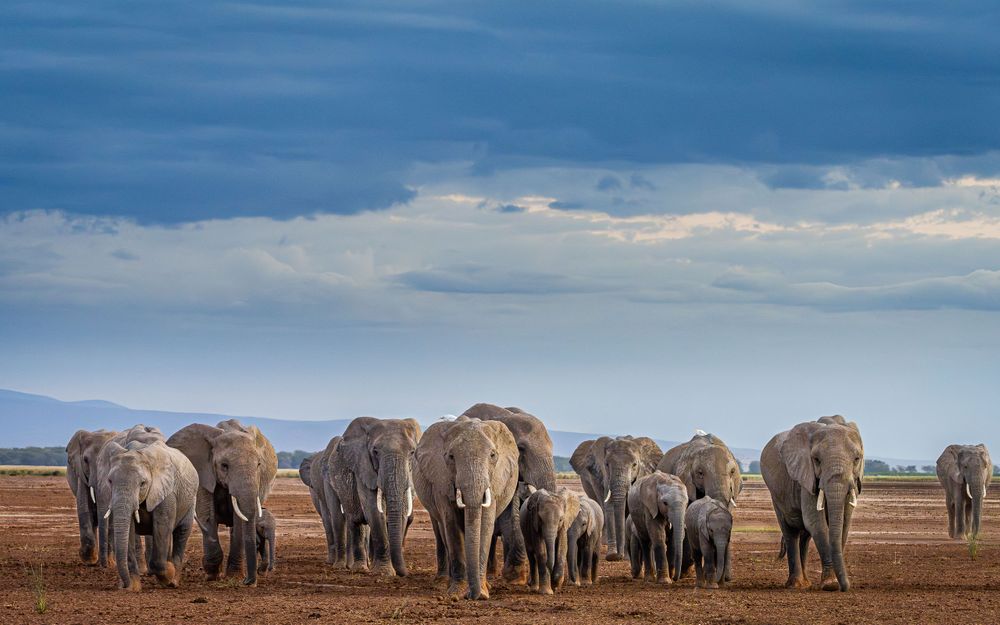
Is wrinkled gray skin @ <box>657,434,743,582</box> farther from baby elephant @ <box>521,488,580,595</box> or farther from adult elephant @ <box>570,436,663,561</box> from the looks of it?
baby elephant @ <box>521,488,580,595</box>

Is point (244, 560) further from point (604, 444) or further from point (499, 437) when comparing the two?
point (604, 444)

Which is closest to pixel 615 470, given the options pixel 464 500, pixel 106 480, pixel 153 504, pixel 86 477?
pixel 464 500

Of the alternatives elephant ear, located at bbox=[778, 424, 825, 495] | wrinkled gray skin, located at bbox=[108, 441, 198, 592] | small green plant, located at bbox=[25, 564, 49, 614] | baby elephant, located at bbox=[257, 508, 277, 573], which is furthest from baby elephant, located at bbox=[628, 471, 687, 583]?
small green plant, located at bbox=[25, 564, 49, 614]

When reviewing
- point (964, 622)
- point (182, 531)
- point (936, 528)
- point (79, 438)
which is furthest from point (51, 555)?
point (936, 528)

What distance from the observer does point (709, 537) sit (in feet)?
90.0

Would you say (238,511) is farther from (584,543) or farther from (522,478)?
(584,543)

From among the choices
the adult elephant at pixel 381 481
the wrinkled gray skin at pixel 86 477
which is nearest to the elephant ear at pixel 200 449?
the adult elephant at pixel 381 481

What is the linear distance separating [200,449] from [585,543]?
7.59 metres

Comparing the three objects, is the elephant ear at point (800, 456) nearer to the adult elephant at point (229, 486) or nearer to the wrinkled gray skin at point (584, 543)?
the wrinkled gray skin at point (584, 543)

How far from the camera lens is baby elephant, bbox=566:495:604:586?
27.6 metres

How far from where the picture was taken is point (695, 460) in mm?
31891

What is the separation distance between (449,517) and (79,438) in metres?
12.6

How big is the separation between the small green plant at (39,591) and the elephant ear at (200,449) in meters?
3.41

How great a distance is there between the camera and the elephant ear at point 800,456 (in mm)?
26266
